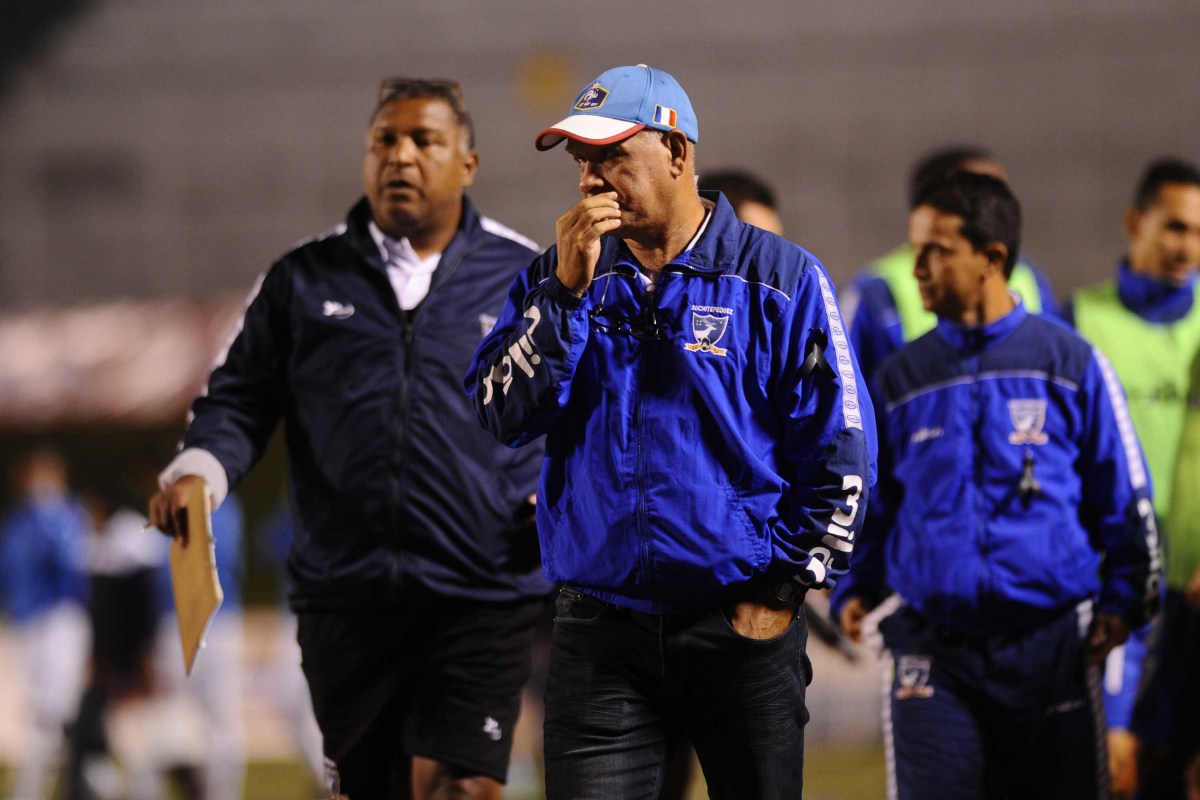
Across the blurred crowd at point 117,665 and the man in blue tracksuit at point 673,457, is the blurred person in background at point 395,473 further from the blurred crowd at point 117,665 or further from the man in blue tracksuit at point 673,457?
the blurred crowd at point 117,665

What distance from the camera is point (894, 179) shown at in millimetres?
15875

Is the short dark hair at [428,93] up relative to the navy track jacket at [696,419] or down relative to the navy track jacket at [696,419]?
up

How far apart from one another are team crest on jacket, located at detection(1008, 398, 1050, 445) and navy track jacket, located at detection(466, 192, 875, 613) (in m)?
1.10

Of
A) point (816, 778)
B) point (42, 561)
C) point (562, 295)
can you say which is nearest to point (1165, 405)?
point (562, 295)

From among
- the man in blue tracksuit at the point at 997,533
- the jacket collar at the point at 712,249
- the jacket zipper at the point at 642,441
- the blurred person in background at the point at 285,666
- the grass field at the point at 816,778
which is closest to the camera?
the jacket zipper at the point at 642,441

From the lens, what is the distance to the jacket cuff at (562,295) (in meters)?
3.30

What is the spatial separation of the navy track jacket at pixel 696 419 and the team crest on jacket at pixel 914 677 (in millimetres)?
1198

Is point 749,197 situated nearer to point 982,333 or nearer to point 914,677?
point 982,333

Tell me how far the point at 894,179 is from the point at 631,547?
43.3ft

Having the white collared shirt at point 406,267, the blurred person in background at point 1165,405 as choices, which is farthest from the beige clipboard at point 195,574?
the blurred person in background at point 1165,405

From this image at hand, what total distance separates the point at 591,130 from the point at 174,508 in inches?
63.4

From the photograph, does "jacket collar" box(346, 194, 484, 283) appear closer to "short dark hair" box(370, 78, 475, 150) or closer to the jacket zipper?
"short dark hair" box(370, 78, 475, 150)

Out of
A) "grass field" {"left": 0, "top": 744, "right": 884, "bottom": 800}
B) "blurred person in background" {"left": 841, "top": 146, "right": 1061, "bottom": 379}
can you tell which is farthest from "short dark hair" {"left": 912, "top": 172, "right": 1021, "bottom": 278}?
"grass field" {"left": 0, "top": 744, "right": 884, "bottom": 800}

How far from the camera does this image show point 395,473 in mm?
4508
